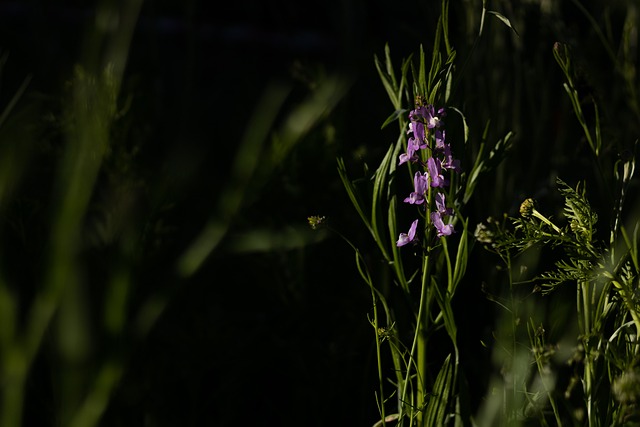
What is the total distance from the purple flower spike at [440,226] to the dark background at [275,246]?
0.17 metres

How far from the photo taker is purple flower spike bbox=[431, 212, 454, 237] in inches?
40.7

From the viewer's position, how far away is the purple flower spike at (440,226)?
103cm

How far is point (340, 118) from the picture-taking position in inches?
76.9

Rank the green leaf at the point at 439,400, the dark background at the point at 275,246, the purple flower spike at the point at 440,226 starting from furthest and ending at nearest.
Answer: the dark background at the point at 275,246 → the green leaf at the point at 439,400 → the purple flower spike at the point at 440,226

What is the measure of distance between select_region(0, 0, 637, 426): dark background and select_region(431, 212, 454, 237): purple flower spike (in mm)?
167

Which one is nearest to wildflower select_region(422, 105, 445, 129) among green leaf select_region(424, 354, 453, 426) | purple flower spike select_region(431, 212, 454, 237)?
purple flower spike select_region(431, 212, 454, 237)

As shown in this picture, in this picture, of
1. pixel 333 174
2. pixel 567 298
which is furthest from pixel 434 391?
pixel 333 174

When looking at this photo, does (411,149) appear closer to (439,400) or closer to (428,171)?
(428,171)

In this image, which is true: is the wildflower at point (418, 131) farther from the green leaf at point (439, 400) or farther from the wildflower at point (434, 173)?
the green leaf at point (439, 400)

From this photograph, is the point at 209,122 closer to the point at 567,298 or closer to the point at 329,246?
the point at 329,246

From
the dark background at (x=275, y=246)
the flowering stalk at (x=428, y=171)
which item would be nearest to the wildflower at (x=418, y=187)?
the flowering stalk at (x=428, y=171)

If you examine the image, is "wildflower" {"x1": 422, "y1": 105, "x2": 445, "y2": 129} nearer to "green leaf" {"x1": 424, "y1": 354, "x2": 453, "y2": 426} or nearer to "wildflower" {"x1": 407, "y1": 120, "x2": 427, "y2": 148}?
"wildflower" {"x1": 407, "y1": 120, "x2": 427, "y2": 148}

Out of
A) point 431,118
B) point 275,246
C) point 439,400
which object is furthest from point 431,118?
point 275,246

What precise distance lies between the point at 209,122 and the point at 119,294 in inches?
77.0
